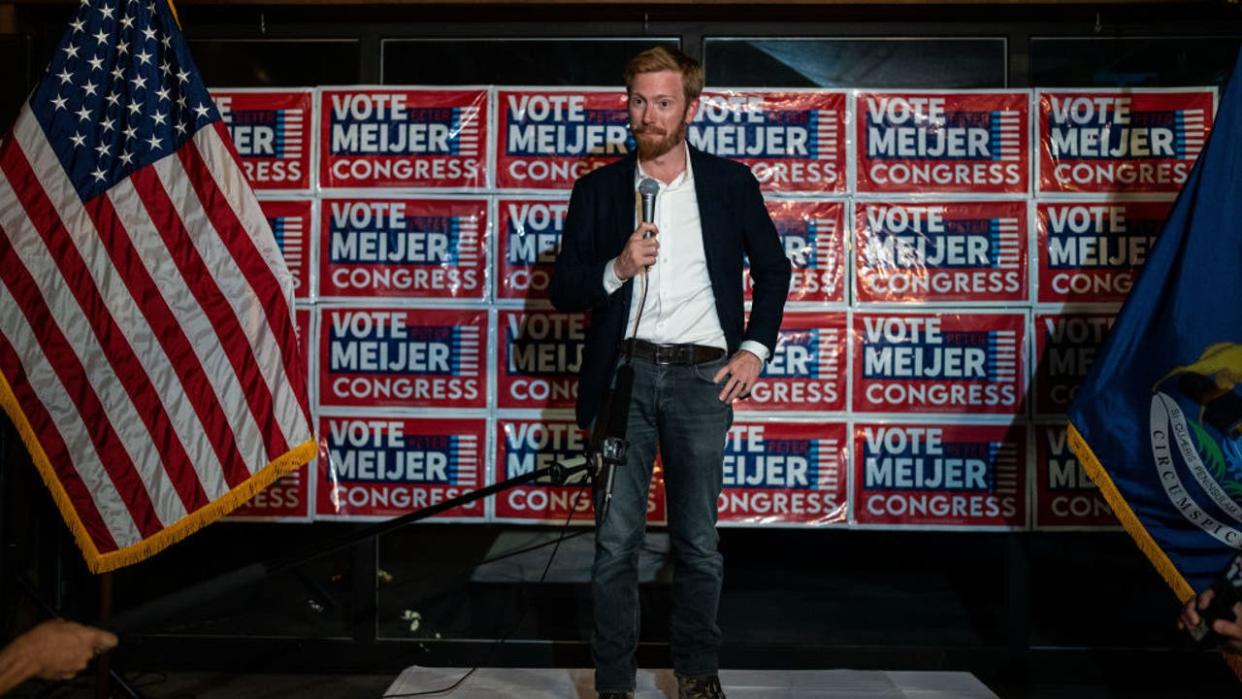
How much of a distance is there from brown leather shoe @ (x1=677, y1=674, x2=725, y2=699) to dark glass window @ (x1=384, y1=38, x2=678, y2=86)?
2.27 meters

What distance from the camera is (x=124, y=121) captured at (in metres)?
3.30

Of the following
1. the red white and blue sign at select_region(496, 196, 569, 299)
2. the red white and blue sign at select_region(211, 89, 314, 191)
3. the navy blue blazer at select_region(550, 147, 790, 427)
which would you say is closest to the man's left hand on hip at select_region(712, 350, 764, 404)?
the navy blue blazer at select_region(550, 147, 790, 427)

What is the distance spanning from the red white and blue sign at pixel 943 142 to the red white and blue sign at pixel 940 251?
0.07 metres

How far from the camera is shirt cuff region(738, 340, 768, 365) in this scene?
2885mm

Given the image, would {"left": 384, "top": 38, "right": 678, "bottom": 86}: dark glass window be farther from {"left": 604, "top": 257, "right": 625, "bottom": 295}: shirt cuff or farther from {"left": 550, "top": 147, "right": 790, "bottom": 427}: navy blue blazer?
{"left": 604, "top": 257, "right": 625, "bottom": 295}: shirt cuff

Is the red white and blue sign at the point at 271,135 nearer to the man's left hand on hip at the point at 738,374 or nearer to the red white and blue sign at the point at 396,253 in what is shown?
the red white and blue sign at the point at 396,253

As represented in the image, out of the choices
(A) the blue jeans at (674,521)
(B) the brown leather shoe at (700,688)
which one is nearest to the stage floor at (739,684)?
(B) the brown leather shoe at (700,688)

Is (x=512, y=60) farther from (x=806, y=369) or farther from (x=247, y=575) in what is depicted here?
(x=247, y=575)

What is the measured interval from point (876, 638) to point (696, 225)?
238 cm

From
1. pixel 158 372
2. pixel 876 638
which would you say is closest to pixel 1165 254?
pixel 876 638

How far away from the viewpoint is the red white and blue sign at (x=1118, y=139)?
12.4 ft

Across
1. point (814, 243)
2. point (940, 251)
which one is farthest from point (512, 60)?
point (940, 251)

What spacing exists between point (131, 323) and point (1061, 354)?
3.22 metres

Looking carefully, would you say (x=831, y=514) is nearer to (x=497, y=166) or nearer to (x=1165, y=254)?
(x=1165, y=254)
